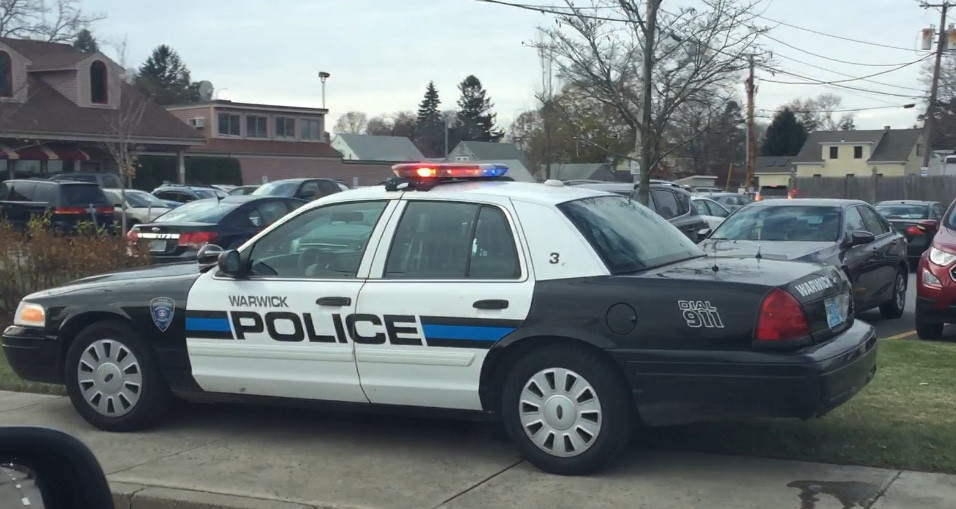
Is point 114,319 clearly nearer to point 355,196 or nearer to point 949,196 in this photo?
point 355,196

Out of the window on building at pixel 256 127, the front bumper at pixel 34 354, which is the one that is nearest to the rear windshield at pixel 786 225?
the front bumper at pixel 34 354

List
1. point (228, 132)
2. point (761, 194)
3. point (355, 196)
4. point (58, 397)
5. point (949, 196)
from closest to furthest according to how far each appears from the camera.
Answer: point (355, 196) → point (58, 397) → point (761, 194) → point (949, 196) → point (228, 132)

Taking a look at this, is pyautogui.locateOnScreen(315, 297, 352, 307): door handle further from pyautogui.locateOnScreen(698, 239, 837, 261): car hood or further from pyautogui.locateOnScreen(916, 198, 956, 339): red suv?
pyautogui.locateOnScreen(916, 198, 956, 339): red suv

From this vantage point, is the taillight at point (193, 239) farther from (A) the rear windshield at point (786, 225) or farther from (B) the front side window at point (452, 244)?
(B) the front side window at point (452, 244)

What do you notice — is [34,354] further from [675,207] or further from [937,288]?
[675,207]

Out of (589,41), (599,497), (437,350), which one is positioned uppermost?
(589,41)

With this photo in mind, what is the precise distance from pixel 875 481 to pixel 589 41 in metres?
7.13

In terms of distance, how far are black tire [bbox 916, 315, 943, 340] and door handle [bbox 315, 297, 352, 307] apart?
22.1 ft

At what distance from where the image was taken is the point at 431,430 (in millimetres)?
6891

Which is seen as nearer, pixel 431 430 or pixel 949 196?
pixel 431 430

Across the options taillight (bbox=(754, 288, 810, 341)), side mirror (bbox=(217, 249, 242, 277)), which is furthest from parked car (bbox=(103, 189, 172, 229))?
taillight (bbox=(754, 288, 810, 341))

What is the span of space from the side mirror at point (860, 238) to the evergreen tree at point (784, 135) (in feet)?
289

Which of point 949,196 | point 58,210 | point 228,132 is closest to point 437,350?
point 58,210

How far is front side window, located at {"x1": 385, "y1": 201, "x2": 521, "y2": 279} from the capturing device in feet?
19.8
